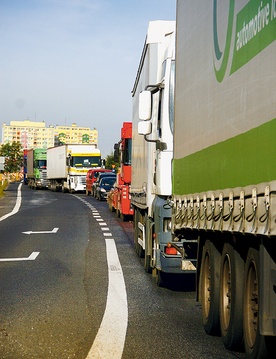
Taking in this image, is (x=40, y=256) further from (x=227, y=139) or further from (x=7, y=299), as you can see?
(x=227, y=139)

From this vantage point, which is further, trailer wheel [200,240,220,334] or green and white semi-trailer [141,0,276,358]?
trailer wheel [200,240,220,334]

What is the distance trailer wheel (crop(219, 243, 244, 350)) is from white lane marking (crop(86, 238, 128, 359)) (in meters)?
0.89

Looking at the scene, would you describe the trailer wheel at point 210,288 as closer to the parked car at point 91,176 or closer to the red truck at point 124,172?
the red truck at point 124,172

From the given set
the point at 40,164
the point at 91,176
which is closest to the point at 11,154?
the point at 40,164

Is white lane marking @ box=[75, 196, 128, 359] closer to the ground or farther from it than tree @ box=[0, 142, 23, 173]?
closer to the ground

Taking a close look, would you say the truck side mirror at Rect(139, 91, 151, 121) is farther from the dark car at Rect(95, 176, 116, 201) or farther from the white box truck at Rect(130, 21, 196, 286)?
the dark car at Rect(95, 176, 116, 201)

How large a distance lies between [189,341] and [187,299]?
282 centimetres

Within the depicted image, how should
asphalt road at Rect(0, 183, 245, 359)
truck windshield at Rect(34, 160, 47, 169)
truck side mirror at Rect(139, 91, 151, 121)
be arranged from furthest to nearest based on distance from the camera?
1. truck windshield at Rect(34, 160, 47, 169)
2. truck side mirror at Rect(139, 91, 151, 121)
3. asphalt road at Rect(0, 183, 245, 359)

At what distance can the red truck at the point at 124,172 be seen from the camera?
77.8ft

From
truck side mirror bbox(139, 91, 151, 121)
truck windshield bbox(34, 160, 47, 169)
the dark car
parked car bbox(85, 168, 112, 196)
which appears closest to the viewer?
truck side mirror bbox(139, 91, 151, 121)

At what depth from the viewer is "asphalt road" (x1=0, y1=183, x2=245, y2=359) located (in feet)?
23.5

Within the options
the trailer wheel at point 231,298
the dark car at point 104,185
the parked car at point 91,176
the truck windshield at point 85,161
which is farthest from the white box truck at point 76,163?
the trailer wheel at point 231,298

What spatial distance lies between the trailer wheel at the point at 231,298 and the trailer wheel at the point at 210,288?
195 millimetres

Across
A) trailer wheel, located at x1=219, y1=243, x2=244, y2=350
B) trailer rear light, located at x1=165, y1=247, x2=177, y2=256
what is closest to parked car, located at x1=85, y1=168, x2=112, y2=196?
trailer rear light, located at x1=165, y1=247, x2=177, y2=256
